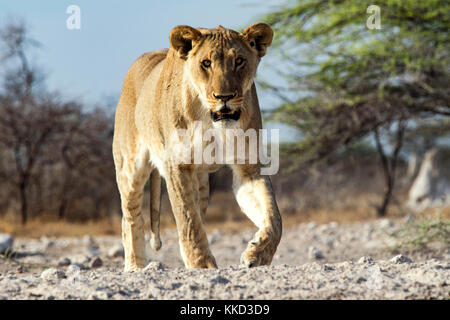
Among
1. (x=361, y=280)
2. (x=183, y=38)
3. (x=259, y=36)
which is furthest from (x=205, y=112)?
(x=361, y=280)

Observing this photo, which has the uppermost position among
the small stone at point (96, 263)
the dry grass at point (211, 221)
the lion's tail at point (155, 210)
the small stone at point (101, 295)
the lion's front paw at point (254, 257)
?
the small stone at point (101, 295)

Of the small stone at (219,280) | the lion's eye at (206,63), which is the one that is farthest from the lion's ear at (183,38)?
the small stone at (219,280)

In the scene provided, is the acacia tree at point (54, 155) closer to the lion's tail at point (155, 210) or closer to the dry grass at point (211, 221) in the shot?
the dry grass at point (211, 221)

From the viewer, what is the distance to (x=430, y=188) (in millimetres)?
17406

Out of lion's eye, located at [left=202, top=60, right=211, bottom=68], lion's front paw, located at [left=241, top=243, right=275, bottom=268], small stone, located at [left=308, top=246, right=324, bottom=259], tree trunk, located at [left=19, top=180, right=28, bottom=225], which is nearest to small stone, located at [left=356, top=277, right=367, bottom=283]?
lion's front paw, located at [left=241, top=243, right=275, bottom=268]

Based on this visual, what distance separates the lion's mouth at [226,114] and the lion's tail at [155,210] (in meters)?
1.72

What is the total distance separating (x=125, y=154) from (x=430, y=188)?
1437 centimetres

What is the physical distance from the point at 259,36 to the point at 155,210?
2.02 metres

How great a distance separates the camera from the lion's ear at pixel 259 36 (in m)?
3.73

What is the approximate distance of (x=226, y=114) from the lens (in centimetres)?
349

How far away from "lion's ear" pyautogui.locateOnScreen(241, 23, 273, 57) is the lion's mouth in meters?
0.53

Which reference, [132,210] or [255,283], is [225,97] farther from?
[132,210]
